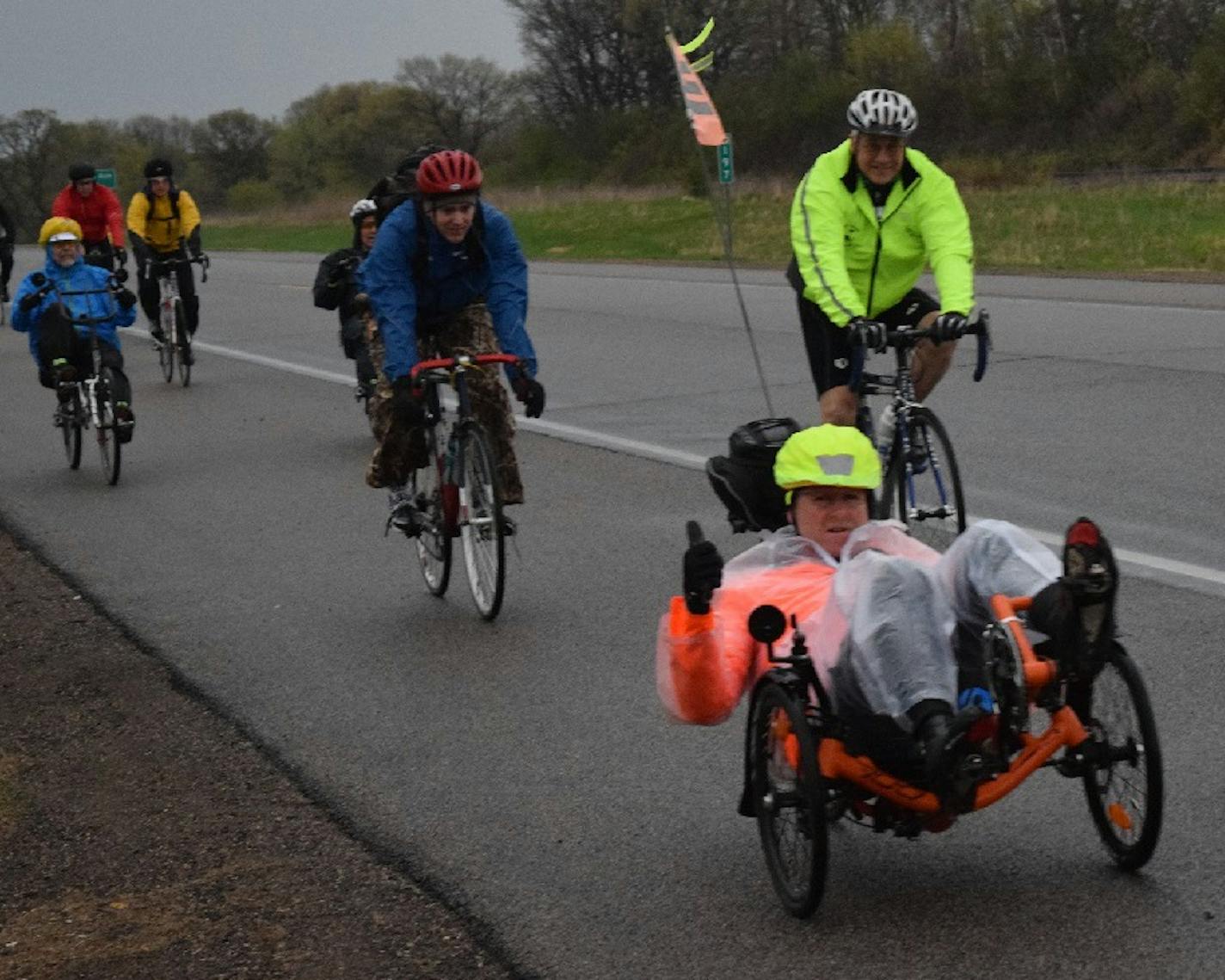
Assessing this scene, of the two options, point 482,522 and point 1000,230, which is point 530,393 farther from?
point 1000,230

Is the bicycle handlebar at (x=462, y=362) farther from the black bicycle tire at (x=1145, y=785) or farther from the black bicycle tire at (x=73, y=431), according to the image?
the black bicycle tire at (x=73, y=431)

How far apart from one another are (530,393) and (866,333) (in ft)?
4.25

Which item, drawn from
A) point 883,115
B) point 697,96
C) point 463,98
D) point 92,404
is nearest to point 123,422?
point 92,404

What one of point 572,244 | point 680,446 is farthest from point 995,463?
point 572,244

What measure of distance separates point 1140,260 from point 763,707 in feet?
78.7

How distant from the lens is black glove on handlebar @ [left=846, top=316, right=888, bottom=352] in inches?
326

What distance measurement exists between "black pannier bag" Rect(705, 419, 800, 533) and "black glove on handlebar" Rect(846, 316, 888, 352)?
1.53 meters

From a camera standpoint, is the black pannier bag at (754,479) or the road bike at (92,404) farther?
the road bike at (92,404)

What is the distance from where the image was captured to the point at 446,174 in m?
8.42

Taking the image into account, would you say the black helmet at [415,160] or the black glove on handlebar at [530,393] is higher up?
the black helmet at [415,160]

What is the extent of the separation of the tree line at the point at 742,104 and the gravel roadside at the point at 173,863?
41.5 meters

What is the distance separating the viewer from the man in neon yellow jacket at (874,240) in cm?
838

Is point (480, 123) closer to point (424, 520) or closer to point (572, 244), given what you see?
point (572, 244)

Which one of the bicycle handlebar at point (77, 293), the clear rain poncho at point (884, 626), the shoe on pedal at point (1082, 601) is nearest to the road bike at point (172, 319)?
the bicycle handlebar at point (77, 293)
